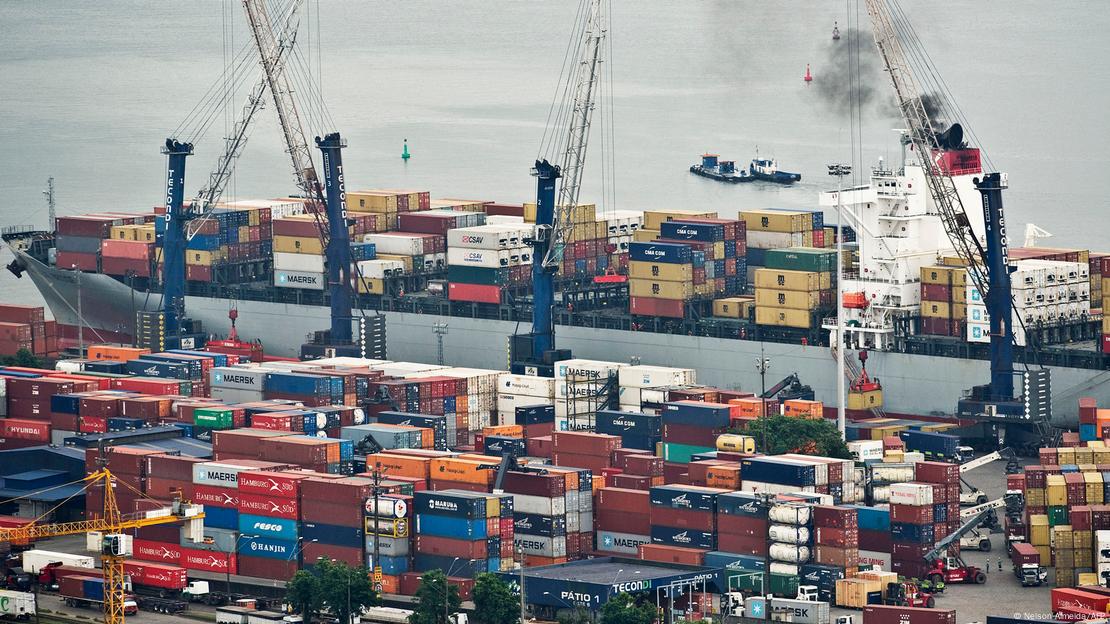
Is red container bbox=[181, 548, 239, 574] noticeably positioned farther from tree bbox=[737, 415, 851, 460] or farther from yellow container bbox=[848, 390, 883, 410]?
yellow container bbox=[848, 390, 883, 410]

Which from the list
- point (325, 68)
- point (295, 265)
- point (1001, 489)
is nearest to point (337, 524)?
point (1001, 489)

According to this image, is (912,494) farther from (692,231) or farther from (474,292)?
(474,292)

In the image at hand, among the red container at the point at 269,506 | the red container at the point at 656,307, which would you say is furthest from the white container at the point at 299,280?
the red container at the point at 269,506

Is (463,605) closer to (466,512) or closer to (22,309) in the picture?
(466,512)

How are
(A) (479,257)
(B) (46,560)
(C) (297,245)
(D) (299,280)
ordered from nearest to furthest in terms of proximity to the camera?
1. (B) (46,560)
2. (A) (479,257)
3. (C) (297,245)
4. (D) (299,280)

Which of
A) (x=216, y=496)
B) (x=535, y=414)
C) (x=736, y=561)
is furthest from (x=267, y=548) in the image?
(x=535, y=414)

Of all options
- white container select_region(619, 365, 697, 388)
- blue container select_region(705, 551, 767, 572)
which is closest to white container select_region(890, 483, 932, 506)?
blue container select_region(705, 551, 767, 572)
